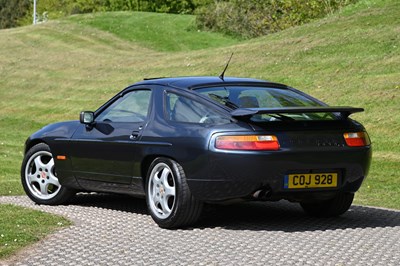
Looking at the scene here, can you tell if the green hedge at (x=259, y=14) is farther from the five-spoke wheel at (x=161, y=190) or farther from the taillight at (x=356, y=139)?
the five-spoke wheel at (x=161, y=190)

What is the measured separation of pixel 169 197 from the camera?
941 centimetres

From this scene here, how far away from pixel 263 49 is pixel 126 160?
2134 cm

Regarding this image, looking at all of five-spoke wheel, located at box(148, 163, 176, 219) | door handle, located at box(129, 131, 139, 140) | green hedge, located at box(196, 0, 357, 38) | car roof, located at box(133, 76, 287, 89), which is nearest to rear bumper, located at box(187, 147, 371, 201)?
five-spoke wheel, located at box(148, 163, 176, 219)

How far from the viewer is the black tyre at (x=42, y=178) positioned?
11.0m

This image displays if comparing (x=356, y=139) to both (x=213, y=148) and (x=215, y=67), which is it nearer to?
(x=213, y=148)

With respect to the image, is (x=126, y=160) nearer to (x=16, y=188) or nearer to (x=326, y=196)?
(x=326, y=196)

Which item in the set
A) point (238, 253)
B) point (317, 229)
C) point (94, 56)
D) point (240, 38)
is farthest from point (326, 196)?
point (240, 38)

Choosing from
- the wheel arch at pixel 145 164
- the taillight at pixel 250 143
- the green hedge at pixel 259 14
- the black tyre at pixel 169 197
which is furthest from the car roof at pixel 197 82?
the green hedge at pixel 259 14

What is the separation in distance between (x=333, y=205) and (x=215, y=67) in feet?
67.4

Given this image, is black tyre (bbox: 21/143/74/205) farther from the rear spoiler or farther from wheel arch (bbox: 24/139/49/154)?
the rear spoiler

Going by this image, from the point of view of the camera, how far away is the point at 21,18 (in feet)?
357

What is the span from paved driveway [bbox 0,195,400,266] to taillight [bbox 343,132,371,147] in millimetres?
785

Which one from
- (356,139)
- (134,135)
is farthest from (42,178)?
(356,139)

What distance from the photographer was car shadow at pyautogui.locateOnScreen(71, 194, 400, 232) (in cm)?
948
